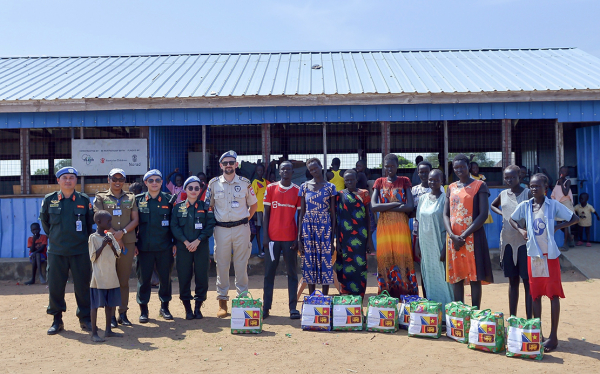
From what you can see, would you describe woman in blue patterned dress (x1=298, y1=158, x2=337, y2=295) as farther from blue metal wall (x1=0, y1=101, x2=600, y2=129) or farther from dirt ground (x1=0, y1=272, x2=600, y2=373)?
blue metal wall (x1=0, y1=101, x2=600, y2=129)

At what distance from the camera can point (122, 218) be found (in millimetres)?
5465

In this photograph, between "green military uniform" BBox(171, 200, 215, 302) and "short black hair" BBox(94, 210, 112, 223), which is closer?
"short black hair" BBox(94, 210, 112, 223)

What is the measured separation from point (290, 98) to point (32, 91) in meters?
5.43

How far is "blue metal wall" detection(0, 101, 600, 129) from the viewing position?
902cm

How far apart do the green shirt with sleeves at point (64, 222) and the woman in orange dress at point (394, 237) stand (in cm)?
335

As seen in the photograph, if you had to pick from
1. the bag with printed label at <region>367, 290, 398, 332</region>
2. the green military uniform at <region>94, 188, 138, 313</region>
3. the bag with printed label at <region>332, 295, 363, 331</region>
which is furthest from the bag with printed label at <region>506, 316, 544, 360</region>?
the green military uniform at <region>94, 188, 138, 313</region>

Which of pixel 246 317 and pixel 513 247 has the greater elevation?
pixel 513 247

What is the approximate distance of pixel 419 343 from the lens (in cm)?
473

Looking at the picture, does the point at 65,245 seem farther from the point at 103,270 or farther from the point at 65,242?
the point at 103,270

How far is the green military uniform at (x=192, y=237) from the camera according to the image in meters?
5.68

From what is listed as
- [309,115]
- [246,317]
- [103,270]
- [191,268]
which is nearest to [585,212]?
[309,115]

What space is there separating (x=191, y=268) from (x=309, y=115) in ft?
14.3

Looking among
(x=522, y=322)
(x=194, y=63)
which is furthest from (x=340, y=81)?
(x=522, y=322)

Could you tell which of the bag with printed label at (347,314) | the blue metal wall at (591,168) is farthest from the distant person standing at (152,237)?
the blue metal wall at (591,168)
